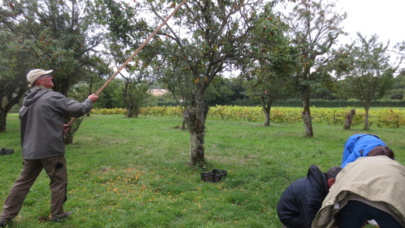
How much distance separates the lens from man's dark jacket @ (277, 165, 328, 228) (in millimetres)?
2924

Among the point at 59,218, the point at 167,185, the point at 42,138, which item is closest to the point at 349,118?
the point at 167,185

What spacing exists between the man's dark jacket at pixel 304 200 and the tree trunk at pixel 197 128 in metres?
3.44

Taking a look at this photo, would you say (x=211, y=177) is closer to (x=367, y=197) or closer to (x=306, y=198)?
(x=306, y=198)

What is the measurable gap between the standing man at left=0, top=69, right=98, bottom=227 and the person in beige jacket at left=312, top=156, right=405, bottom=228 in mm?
2948

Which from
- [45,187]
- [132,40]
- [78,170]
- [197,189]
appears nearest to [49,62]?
[132,40]

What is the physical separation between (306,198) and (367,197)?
0.83m

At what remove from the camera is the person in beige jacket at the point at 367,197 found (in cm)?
218

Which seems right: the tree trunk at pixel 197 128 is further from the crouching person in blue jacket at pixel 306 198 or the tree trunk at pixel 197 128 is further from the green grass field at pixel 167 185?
the crouching person in blue jacket at pixel 306 198

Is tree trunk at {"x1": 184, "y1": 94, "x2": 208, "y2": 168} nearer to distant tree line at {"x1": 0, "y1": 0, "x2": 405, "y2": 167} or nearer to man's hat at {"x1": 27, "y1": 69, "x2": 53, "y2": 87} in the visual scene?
distant tree line at {"x1": 0, "y1": 0, "x2": 405, "y2": 167}

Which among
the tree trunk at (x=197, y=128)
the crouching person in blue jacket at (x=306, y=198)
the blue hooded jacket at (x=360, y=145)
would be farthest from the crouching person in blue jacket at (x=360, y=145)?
the tree trunk at (x=197, y=128)

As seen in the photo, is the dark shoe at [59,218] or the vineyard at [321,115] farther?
the vineyard at [321,115]

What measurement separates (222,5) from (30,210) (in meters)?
5.31

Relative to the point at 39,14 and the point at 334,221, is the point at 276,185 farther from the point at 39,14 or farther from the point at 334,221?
the point at 39,14

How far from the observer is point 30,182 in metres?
3.76
